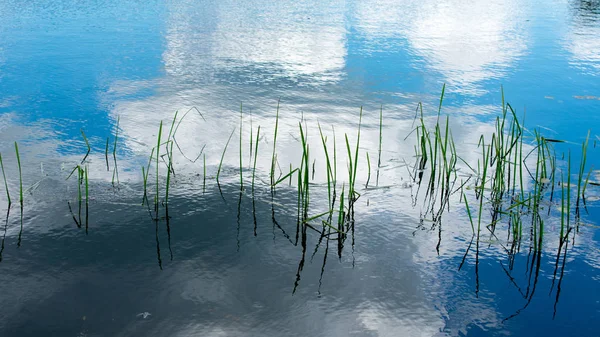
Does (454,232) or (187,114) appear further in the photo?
(187,114)

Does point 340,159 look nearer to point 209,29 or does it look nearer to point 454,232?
point 454,232

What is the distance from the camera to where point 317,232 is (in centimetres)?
277

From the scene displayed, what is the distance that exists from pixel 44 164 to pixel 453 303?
94.6 inches

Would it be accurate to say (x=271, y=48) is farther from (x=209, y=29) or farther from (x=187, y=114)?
(x=187, y=114)

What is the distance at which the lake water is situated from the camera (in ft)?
7.22

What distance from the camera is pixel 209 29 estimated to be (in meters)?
7.64

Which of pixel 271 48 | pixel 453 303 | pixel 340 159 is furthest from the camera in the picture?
pixel 271 48

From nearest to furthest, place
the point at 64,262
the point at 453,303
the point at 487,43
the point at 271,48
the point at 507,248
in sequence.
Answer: the point at 453,303
the point at 64,262
the point at 507,248
the point at 271,48
the point at 487,43

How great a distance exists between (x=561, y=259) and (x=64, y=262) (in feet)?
7.03

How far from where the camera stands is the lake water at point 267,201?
7.22ft

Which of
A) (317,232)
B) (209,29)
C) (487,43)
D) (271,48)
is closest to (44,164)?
(317,232)

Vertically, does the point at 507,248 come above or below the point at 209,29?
below

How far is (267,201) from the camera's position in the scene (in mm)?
3053

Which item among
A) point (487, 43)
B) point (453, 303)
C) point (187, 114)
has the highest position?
point (487, 43)
